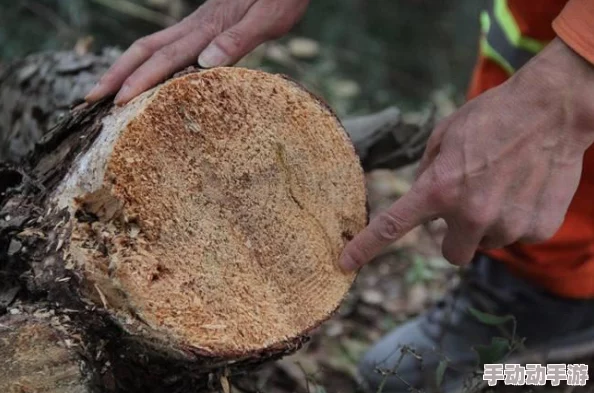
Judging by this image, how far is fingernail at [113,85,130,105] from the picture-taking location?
147 centimetres

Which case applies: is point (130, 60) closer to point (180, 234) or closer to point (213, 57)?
point (213, 57)

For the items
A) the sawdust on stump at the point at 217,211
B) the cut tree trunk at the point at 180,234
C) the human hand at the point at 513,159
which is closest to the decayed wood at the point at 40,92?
the cut tree trunk at the point at 180,234

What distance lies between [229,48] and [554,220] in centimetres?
69

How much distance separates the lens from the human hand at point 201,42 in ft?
5.04

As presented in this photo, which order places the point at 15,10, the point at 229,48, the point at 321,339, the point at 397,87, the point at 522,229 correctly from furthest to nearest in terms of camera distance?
the point at 397,87 < the point at 15,10 < the point at 321,339 < the point at 229,48 < the point at 522,229

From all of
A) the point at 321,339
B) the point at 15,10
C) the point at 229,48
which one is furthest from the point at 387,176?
the point at 229,48

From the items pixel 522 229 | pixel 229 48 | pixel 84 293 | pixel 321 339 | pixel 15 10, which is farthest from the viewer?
pixel 15 10

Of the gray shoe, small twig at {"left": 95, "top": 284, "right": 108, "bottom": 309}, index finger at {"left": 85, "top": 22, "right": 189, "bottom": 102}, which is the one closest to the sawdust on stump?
small twig at {"left": 95, "top": 284, "right": 108, "bottom": 309}

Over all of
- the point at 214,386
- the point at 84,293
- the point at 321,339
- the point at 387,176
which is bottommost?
the point at 387,176

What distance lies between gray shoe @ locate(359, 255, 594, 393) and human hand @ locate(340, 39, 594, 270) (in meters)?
0.83

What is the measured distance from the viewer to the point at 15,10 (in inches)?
127

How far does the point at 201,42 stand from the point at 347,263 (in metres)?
0.53

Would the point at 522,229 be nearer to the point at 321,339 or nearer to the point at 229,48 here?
the point at 229,48
